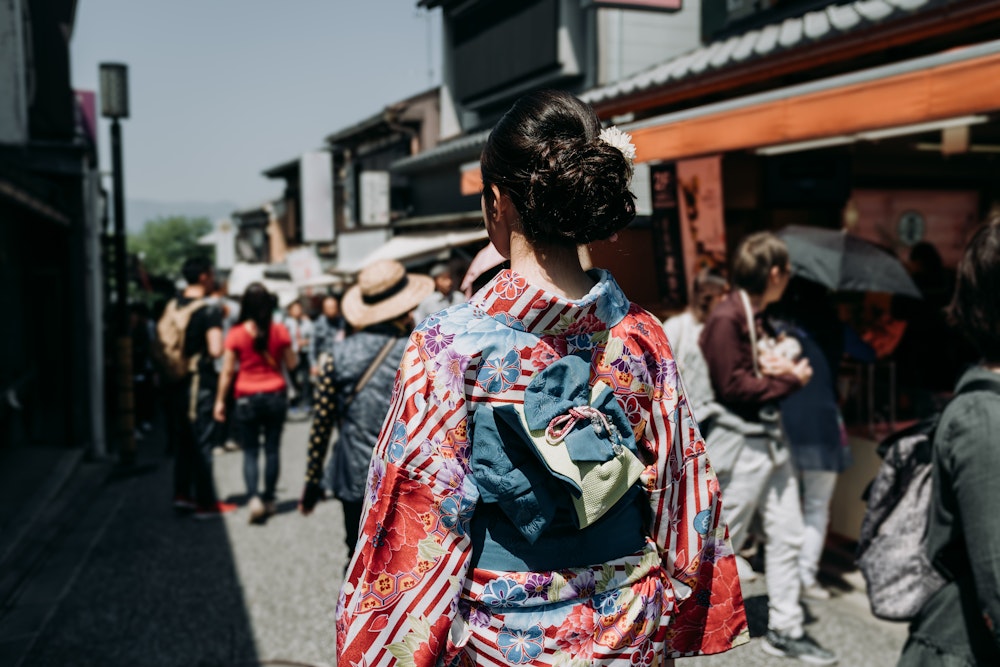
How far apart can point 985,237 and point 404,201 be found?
17759mm

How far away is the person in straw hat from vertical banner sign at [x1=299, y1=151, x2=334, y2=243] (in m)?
19.5

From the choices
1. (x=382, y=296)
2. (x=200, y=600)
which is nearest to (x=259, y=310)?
(x=200, y=600)

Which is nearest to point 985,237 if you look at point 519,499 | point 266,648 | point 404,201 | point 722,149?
point 519,499

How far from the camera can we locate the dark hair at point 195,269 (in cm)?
730

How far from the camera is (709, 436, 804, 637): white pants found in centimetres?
392

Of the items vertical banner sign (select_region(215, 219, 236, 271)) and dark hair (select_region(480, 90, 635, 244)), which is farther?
vertical banner sign (select_region(215, 219, 236, 271))

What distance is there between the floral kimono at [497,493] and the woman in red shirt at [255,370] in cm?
506

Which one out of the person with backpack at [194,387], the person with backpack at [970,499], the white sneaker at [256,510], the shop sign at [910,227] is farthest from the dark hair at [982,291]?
the shop sign at [910,227]

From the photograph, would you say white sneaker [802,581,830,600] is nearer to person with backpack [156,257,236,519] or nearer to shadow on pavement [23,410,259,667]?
shadow on pavement [23,410,259,667]

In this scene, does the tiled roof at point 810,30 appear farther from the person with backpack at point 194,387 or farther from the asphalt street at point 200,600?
the person with backpack at point 194,387

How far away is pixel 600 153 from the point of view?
1.53 metres

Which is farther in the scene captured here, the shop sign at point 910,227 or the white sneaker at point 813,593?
the shop sign at point 910,227

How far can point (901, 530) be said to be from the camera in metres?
2.14

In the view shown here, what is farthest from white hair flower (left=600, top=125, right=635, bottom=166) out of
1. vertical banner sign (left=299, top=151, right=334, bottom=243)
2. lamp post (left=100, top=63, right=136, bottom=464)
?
vertical banner sign (left=299, top=151, right=334, bottom=243)
